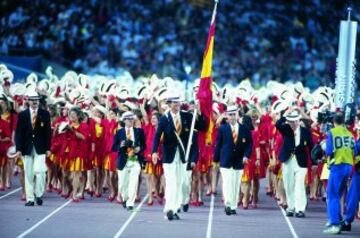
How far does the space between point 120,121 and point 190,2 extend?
94.2 ft

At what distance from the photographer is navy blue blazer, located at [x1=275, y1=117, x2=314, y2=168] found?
2161 cm

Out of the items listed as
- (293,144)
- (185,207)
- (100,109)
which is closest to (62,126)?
(100,109)

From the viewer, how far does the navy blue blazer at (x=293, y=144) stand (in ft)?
70.9

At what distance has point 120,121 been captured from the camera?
23016mm

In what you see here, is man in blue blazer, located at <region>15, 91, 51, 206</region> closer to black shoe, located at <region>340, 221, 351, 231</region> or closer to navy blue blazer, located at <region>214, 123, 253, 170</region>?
navy blue blazer, located at <region>214, 123, 253, 170</region>

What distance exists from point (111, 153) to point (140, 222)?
4.16m

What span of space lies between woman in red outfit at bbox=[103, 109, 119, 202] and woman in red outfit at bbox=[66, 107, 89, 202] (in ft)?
1.73

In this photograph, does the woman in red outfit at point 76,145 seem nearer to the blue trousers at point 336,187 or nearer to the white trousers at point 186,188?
the white trousers at point 186,188

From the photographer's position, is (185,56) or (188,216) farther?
(185,56)

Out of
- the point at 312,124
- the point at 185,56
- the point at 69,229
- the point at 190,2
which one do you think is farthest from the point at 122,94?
the point at 190,2

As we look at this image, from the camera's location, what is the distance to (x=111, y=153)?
940 inches

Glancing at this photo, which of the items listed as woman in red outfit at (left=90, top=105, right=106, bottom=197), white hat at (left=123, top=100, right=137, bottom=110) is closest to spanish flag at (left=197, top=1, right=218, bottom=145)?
white hat at (left=123, top=100, right=137, bottom=110)

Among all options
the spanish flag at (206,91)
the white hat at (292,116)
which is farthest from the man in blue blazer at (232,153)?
the white hat at (292,116)

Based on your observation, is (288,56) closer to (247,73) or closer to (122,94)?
(247,73)
